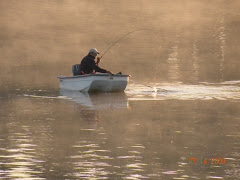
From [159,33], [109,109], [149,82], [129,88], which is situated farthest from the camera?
[159,33]

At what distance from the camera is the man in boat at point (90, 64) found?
A: 25.8m

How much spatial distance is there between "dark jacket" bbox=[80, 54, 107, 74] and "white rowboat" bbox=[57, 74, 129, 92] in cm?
26

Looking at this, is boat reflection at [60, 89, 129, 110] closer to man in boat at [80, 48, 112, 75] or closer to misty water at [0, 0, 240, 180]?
misty water at [0, 0, 240, 180]

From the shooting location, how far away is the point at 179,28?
74.4 m

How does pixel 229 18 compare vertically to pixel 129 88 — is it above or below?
above

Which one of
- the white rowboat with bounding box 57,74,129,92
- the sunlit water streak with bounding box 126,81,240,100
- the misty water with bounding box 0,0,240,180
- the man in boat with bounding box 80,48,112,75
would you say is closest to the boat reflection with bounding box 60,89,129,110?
the misty water with bounding box 0,0,240,180

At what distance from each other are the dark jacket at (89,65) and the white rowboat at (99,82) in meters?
0.26

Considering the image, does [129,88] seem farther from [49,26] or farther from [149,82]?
[49,26]

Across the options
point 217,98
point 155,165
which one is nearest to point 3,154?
point 155,165

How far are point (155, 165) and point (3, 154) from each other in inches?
117

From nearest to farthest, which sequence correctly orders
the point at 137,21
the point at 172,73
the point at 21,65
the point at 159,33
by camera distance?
1. the point at 172,73
2. the point at 21,65
3. the point at 159,33
4. the point at 137,21

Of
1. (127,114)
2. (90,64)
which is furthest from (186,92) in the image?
(127,114)
